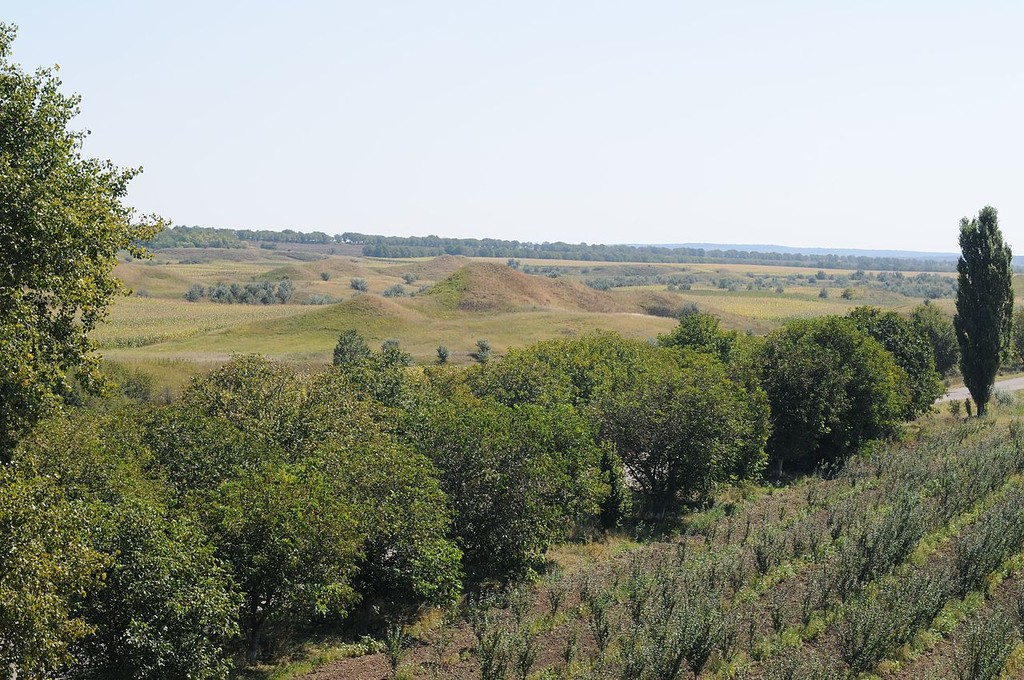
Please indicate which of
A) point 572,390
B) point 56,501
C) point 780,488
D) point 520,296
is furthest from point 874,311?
point 520,296

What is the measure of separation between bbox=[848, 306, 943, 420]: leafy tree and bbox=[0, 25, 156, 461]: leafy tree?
43.5 meters

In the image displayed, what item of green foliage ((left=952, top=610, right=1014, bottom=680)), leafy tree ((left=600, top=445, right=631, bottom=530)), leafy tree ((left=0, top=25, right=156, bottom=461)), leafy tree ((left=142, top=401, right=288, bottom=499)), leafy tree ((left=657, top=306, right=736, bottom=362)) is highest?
leafy tree ((left=0, top=25, right=156, bottom=461))

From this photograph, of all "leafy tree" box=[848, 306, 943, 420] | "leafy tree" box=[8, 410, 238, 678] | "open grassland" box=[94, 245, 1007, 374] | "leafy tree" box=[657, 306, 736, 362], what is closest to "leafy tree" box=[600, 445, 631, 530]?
"leafy tree" box=[8, 410, 238, 678]

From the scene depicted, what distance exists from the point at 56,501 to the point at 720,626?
14.0 m

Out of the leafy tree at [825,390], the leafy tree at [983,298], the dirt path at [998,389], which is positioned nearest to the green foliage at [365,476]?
the leafy tree at [825,390]

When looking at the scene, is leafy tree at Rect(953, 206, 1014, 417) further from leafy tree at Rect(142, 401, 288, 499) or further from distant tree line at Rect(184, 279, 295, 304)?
distant tree line at Rect(184, 279, 295, 304)

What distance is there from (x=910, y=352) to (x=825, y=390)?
12667mm

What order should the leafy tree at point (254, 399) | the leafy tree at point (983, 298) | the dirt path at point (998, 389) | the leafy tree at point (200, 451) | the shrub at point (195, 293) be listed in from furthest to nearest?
the shrub at point (195, 293) → the dirt path at point (998, 389) → the leafy tree at point (983, 298) → the leafy tree at point (254, 399) → the leafy tree at point (200, 451)

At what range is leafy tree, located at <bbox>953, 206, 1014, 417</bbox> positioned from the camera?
49938mm

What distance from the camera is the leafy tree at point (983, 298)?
1966 inches

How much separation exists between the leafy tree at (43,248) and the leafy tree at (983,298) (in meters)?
47.0

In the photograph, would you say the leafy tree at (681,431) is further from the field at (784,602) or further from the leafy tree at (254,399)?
the leafy tree at (254,399)

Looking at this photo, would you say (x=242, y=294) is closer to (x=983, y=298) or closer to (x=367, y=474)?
(x=983, y=298)

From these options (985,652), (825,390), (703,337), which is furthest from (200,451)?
(703,337)
